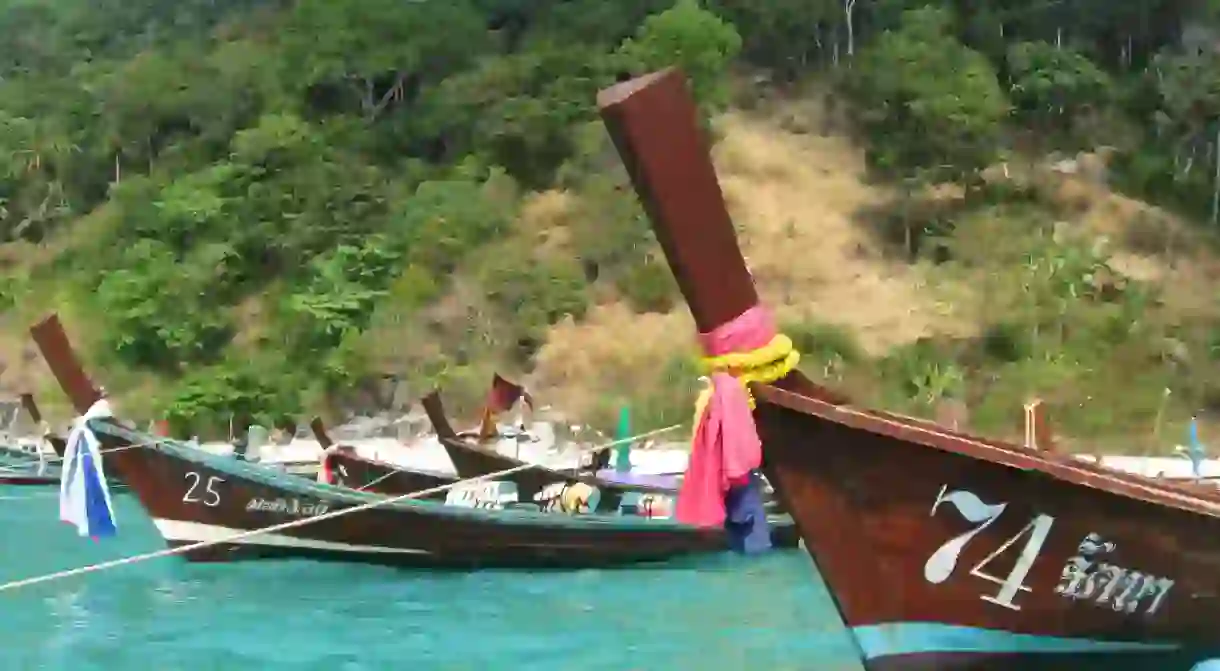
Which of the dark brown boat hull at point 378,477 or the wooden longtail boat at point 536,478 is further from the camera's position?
the dark brown boat hull at point 378,477

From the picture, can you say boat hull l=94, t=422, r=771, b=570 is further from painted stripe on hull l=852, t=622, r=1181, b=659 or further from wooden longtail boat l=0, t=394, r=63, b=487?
wooden longtail boat l=0, t=394, r=63, b=487

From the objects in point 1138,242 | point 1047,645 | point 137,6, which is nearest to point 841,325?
point 1138,242

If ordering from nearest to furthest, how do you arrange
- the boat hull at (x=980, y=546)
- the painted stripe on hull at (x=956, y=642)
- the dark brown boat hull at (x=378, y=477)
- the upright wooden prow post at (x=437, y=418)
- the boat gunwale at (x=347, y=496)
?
the boat hull at (x=980, y=546) → the painted stripe on hull at (x=956, y=642) → the boat gunwale at (x=347, y=496) → the dark brown boat hull at (x=378, y=477) → the upright wooden prow post at (x=437, y=418)

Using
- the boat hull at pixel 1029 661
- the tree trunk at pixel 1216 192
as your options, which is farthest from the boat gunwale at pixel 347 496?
the tree trunk at pixel 1216 192

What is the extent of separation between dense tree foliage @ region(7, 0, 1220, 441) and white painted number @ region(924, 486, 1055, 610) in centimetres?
2455

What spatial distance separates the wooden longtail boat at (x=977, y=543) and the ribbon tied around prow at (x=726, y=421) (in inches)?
2.9

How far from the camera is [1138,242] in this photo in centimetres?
2942

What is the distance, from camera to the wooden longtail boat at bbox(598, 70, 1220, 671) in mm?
4809

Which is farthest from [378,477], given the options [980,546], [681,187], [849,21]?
[849,21]

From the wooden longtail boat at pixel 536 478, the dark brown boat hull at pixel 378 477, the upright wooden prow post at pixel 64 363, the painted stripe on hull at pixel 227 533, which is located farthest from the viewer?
the dark brown boat hull at pixel 378 477

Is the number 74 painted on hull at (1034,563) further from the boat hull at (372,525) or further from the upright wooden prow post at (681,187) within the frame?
the boat hull at (372,525)

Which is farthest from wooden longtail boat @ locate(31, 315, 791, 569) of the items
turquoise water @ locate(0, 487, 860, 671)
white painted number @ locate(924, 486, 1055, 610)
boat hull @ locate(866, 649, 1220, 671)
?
white painted number @ locate(924, 486, 1055, 610)

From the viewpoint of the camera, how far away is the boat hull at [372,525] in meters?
12.9

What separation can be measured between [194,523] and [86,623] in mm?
1856
